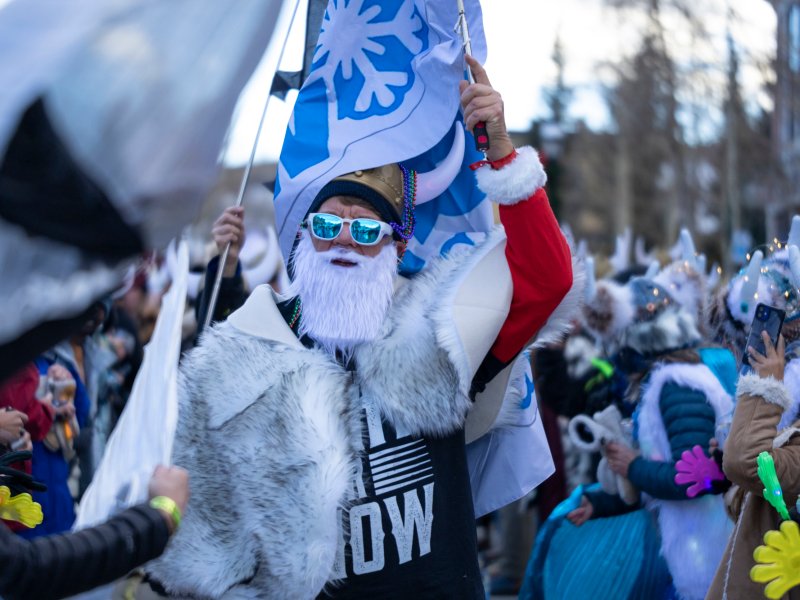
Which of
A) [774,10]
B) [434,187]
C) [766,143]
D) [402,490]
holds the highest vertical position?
[766,143]

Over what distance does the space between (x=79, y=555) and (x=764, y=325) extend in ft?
7.88

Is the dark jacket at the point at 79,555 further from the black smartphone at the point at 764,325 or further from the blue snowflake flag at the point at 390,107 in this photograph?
the black smartphone at the point at 764,325

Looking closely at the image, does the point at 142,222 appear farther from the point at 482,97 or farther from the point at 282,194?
the point at 282,194

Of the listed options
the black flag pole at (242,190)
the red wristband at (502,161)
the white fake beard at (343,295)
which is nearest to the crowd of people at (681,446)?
the red wristband at (502,161)

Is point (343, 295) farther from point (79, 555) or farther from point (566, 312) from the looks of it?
point (79, 555)

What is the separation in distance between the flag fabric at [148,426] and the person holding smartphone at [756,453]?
6.50ft

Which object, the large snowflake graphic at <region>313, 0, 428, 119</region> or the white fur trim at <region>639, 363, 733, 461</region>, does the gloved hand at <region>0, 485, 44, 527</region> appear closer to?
the large snowflake graphic at <region>313, 0, 428, 119</region>

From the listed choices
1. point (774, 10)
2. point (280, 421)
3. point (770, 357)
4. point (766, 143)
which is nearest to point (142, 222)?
point (280, 421)

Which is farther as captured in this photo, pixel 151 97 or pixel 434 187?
pixel 434 187

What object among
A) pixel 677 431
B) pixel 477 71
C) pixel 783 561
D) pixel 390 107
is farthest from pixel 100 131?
pixel 677 431

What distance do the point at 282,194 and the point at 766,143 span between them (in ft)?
64.4

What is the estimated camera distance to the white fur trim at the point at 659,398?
15.0 ft

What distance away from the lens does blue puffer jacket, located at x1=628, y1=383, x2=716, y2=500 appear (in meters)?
4.48

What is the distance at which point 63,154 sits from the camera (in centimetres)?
143
